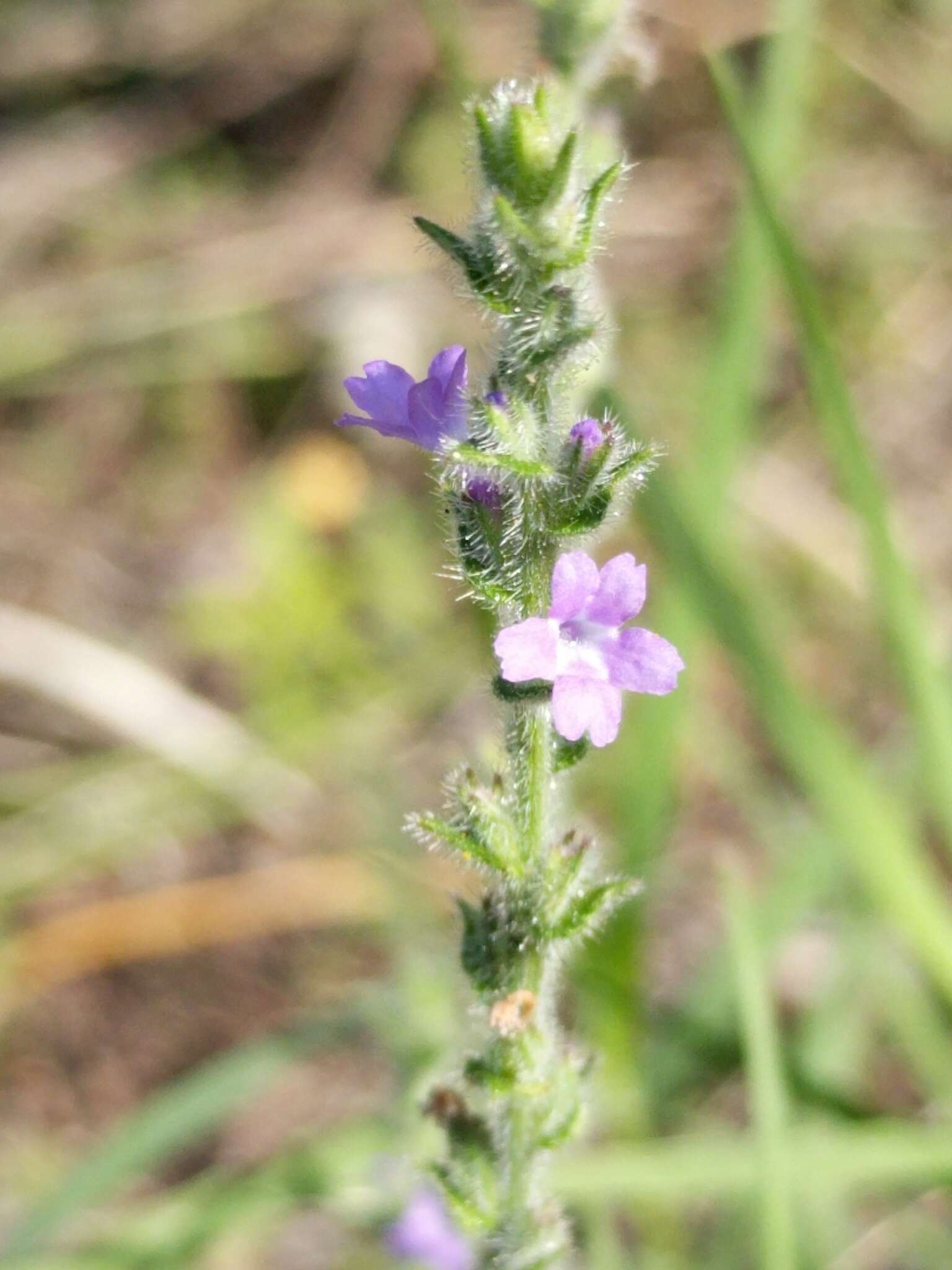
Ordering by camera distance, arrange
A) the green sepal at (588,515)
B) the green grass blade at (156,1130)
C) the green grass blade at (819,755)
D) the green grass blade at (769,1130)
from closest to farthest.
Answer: the green sepal at (588,515) < the green grass blade at (769,1130) < the green grass blade at (819,755) < the green grass blade at (156,1130)

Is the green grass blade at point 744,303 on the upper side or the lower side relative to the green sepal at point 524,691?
upper

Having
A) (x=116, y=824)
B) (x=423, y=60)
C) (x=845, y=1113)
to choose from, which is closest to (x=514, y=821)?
(x=845, y=1113)

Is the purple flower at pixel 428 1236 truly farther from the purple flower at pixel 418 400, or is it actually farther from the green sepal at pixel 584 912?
the purple flower at pixel 418 400

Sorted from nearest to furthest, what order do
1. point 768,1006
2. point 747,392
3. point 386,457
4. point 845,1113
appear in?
point 768,1006
point 845,1113
point 747,392
point 386,457

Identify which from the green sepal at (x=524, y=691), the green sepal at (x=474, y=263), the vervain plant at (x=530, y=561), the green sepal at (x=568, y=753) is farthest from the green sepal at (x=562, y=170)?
the green sepal at (x=568, y=753)

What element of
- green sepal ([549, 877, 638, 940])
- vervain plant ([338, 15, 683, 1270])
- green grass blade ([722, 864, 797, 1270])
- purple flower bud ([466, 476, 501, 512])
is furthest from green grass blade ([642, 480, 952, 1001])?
purple flower bud ([466, 476, 501, 512])

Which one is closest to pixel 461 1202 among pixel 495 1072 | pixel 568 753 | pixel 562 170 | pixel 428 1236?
pixel 495 1072

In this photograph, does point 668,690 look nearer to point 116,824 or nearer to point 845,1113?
point 845,1113
